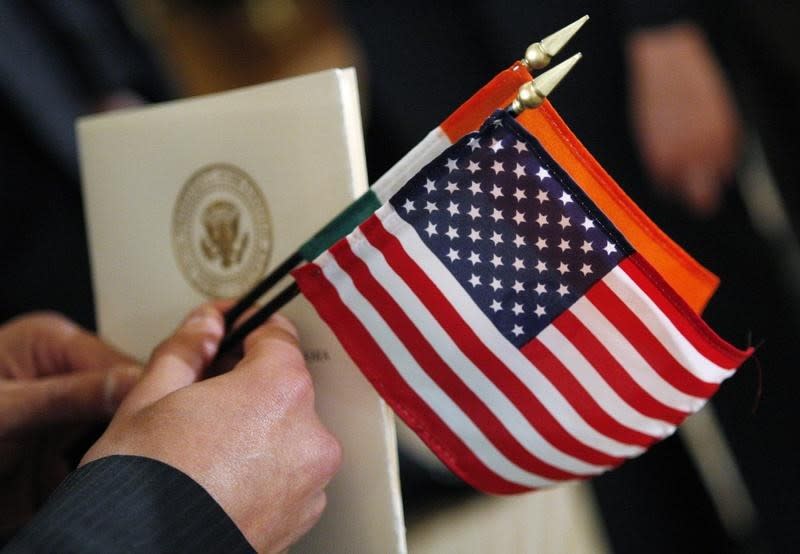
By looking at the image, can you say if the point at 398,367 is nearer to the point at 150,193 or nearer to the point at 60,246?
the point at 150,193

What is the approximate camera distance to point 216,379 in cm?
53

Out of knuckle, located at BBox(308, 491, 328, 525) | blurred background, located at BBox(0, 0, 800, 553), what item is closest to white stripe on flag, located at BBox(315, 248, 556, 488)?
knuckle, located at BBox(308, 491, 328, 525)

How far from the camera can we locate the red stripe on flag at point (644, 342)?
51 centimetres

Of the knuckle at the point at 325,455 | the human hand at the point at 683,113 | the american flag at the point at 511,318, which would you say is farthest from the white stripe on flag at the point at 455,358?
the human hand at the point at 683,113

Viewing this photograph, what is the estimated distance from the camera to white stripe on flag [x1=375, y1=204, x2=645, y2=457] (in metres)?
0.53

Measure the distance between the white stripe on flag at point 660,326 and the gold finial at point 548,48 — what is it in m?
0.15

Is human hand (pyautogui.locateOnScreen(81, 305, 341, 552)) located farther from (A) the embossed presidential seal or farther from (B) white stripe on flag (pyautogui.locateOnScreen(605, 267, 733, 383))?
(B) white stripe on flag (pyautogui.locateOnScreen(605, 267, 733, 383))

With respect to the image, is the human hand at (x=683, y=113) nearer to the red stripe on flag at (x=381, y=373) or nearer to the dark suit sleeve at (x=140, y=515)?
the red stripe on flag at (x=381, y=373)

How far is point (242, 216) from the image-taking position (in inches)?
27.2

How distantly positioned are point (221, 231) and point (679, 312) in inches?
16.3

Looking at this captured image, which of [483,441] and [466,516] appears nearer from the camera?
[483,441]

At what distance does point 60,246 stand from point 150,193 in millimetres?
595

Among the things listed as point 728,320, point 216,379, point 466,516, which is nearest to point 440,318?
point 216,379

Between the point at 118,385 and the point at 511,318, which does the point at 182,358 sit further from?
the point at 511,318
